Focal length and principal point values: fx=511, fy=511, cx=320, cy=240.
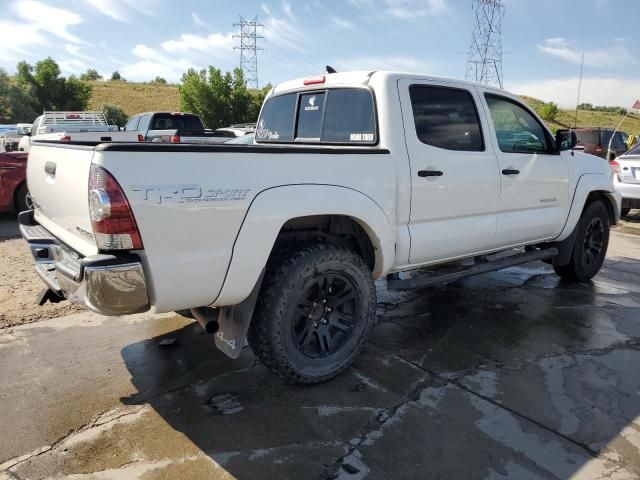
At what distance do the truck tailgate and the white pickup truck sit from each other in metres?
0.02

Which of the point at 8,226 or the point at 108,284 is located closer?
the point at 108,284

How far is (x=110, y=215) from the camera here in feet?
8.06

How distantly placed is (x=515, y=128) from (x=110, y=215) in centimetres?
367

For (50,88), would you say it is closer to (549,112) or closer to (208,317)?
(549,112)

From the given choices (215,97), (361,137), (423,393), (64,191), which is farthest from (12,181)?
(215,97)

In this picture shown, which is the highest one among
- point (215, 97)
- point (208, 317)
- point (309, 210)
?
point (215, 97)

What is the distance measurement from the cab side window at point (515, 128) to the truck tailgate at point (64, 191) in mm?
3289

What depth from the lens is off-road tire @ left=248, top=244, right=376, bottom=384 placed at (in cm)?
311

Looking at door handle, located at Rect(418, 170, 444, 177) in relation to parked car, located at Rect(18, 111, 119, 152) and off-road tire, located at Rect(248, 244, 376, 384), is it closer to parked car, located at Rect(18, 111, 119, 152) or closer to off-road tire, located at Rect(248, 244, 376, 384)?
off-road tire, located at Rect(248, 244, 376, 384)

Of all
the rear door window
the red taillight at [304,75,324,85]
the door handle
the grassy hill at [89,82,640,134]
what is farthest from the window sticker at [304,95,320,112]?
the grassy hill at [89,82,640,134]

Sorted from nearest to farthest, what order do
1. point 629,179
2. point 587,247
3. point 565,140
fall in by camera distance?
point 565,140, point 587,247, point 629,179

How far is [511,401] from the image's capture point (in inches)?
128

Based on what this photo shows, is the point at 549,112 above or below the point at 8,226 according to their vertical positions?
above

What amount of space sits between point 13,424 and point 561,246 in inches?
202
